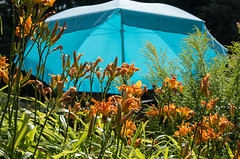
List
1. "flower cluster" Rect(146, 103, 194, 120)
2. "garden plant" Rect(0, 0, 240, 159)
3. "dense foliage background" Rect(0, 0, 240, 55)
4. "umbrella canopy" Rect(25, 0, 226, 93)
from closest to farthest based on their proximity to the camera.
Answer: "garden plant" Rect(0, 0, 240, 159) < "flower cluster" Rect(146, 103, 194, 120) < "umbrella canopy" Rect(25, 0, 226, 93) < "dense foliage background" Rect(0, 0, 240, 55)

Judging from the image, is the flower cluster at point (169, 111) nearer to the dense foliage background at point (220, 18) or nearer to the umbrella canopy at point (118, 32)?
the umbrella canopy at point (118, 32)

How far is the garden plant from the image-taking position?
26.2 inches

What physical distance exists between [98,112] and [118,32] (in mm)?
3181

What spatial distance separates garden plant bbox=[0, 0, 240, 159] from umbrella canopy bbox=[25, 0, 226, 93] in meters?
0.88

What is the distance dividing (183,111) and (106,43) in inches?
113

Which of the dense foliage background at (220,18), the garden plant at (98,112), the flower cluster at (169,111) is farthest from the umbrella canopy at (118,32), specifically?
the dense foliage background at (220,18)

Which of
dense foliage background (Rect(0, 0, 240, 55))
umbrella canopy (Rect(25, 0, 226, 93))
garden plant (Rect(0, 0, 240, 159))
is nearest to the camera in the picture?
garden plant (Rect(0, 0, 240, 159))

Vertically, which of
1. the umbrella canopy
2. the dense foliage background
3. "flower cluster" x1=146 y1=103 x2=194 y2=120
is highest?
the dense foliage background

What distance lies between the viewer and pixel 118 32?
12.9ft

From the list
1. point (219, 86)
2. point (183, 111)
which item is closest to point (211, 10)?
point (219, 86)

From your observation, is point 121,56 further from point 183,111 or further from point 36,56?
point 183,111

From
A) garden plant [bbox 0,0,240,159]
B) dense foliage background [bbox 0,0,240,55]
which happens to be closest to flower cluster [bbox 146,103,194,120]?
garden plant [bbox 0,0,240,159]

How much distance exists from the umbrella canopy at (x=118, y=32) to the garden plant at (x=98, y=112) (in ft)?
2.88

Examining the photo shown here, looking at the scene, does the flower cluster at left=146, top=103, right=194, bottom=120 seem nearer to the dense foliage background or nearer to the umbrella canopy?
the umbrella canopy
